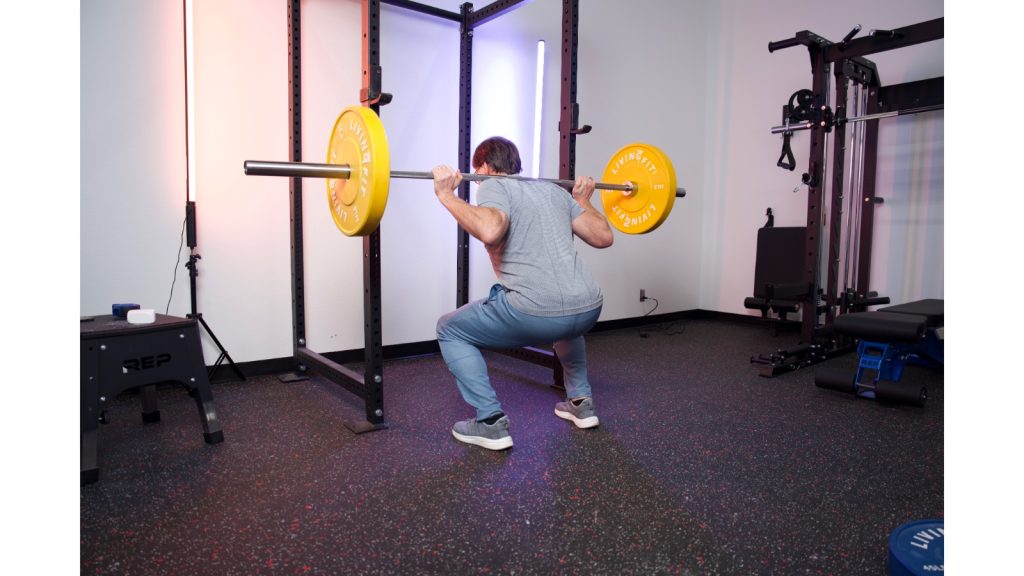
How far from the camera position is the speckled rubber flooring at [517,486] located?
1308 mm

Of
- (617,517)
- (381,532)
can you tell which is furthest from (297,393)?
(617,517)

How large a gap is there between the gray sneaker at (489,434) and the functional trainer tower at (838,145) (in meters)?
1.72

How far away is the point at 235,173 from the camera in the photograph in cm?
272

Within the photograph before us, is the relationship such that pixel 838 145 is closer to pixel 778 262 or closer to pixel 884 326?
pixel 778 262

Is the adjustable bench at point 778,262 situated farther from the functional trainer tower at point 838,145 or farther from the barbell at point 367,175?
the barbell at point 367,175

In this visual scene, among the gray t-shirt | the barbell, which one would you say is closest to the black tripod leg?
the barbell

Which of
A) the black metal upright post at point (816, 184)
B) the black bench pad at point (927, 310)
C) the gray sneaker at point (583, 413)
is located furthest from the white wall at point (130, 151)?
the black bench pad at point (927, 310)

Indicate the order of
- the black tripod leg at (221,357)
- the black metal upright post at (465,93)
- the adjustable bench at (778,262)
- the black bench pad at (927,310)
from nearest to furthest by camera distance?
the black bench pad at (927,310) < the black tripod leg at (221,357) < the black metal upright post at (465,93) < the adjustable bench at (778,262)

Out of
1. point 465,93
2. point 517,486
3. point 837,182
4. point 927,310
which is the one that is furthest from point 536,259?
point 837,182

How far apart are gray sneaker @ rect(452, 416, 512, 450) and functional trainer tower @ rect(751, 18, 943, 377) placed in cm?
172

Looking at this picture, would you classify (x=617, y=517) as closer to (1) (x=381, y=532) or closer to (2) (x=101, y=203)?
(1) (x=381, y=532)

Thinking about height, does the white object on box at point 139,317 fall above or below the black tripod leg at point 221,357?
above

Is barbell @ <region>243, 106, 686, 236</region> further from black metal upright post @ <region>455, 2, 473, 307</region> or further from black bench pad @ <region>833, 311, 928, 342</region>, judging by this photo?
black metal upright post @ <region>455, 2, 473, 307</region>
